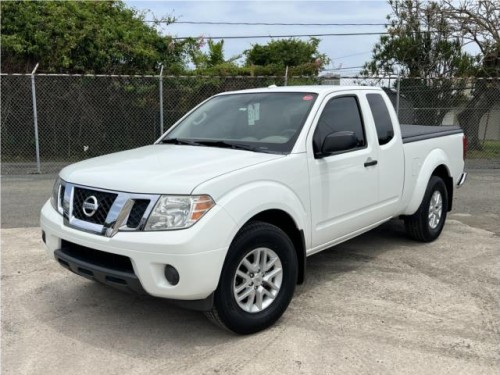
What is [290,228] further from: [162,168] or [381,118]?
[381,118]

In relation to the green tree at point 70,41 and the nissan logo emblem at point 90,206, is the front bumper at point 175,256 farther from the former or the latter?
the green tree at point 70,41

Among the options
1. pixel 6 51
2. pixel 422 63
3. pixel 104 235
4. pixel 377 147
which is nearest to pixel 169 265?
pixel 104 235

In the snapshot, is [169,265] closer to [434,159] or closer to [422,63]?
[434,159]

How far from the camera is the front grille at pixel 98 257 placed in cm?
337

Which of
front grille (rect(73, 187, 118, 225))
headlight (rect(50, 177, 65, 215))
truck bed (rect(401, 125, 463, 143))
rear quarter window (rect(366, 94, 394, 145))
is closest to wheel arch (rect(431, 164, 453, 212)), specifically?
truck bed (rect(401, 125, 463, 143))

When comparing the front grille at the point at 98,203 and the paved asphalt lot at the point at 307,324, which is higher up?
the front grille at the point at 98,203

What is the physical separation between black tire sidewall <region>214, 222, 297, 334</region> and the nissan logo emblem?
100 centimetres

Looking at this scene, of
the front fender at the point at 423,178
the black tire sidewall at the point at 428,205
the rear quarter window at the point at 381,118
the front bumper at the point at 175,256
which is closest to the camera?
the front bumper at the point at 175,256

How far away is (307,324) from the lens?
12.6ft

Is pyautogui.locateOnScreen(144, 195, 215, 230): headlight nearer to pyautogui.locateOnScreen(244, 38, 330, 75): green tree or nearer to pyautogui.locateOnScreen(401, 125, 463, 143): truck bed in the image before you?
pyautogui.locateOnScreen(401, 125, 463, 143): truck bed

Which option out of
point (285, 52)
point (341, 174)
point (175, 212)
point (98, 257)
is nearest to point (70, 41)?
point (341, 174)

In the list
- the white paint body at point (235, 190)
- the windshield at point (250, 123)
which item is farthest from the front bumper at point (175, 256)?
the windshield at point (250, 123)

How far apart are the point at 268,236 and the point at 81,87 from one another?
34.7ft

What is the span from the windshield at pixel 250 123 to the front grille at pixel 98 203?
1187mm
